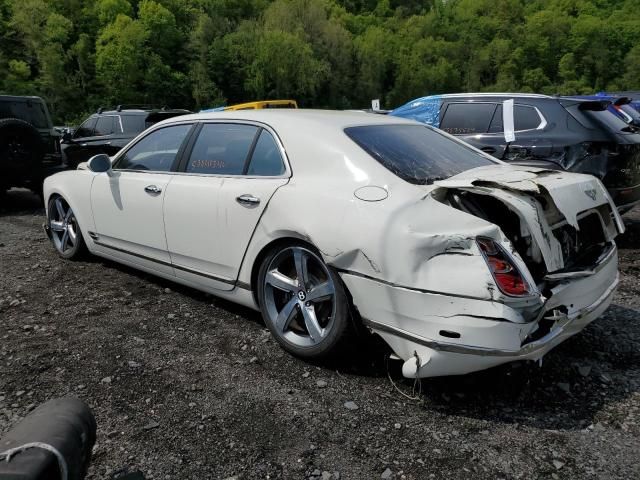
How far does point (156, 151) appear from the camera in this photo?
434cm

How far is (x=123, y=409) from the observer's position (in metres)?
2.76

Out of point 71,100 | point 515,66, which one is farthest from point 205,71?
point 515,66

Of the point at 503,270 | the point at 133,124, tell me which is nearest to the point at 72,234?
the point at 503,270

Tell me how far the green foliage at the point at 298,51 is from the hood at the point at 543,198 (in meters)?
63.8

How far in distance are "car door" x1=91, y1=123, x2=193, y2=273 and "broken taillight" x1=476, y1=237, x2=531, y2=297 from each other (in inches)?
98.0

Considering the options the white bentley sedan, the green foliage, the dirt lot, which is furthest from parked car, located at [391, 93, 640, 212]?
the green foliage

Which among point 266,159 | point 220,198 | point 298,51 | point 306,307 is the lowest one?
point 306,307

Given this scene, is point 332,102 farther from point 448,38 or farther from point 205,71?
point 448,38

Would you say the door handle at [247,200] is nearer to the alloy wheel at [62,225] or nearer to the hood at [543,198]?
the hood at [543,198]

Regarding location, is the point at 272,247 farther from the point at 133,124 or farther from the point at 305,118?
the point at 133,124

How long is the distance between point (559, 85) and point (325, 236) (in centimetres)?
11056

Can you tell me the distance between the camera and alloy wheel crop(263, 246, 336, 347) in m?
3.09

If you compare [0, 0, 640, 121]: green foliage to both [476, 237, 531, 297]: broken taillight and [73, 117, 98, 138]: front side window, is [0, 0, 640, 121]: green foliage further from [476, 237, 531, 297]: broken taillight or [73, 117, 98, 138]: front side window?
[476, 237, 531, 297]: broken taillight

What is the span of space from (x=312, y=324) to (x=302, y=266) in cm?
35
